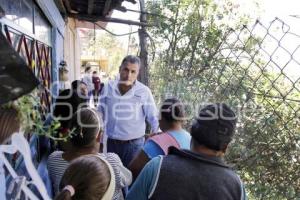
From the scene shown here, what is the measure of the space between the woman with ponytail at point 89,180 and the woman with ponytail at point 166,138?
0.97 meters

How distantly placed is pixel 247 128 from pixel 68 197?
56.0 inches

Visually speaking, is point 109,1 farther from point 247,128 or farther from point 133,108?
point 247,128

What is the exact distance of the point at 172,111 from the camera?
2.47 metres

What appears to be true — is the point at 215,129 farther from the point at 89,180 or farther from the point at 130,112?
the point at 130,112

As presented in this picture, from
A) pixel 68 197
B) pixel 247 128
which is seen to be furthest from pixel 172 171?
pixel 247 128

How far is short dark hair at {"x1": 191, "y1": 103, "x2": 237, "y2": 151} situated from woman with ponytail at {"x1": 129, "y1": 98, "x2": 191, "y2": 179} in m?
0.76

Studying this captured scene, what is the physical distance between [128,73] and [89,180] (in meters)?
2.39

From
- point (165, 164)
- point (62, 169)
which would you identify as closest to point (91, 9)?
point (62, 169)

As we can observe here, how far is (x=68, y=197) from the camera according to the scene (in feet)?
3.77

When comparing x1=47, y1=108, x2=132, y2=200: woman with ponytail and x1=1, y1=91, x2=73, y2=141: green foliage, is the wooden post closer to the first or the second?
x1=47, y1=108, x2=132, y2=200: woman with ponytail

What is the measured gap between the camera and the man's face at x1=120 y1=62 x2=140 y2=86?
3.59 metres

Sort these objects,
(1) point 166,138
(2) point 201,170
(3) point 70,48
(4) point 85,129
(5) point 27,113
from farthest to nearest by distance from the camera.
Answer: (3) point 70,48
(1) point 166,138
(4) point 85,129
(2) point 201,170
(5) point 27,113

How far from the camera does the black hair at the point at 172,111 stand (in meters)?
2.47

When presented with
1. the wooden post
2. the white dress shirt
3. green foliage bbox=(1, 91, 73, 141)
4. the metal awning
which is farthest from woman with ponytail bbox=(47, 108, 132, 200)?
the metal awning
